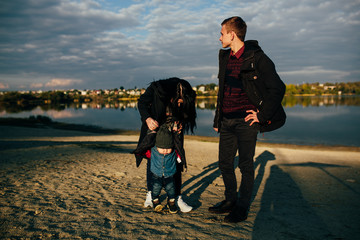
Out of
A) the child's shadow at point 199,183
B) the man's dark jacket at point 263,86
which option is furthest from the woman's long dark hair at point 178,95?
the child's shadow at point 199,183

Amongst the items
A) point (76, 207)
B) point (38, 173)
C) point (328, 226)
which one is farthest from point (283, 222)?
point (38, 173)

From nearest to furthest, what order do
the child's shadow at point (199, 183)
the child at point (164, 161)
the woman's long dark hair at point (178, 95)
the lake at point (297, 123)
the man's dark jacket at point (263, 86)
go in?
1. the man's dark jacket at point (263, 86)
2. the woman's long dark hair at point (178, 95)
3. the child at point (164, 161)
4. the child's shadow at point (199, 183)
5. the lake at point (297, 123)

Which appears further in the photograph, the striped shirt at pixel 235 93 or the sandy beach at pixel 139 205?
the striped shirt at pixel 235 93

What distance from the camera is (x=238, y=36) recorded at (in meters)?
2.96

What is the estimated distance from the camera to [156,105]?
300cm

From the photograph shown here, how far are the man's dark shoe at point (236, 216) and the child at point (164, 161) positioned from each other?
777mm

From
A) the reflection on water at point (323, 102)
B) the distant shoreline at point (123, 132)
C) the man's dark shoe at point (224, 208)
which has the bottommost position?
the distant shoreline at point (123, 132)

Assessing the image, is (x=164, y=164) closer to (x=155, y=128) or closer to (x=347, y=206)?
(x=155, y=128)

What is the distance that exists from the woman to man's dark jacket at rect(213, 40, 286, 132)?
75cm

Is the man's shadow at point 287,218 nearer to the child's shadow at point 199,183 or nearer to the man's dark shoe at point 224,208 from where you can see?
the man's dark shoe at point 224,208

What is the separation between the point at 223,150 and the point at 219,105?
25.4 inches

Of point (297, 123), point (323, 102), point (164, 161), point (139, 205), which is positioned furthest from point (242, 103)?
point (323, 102)

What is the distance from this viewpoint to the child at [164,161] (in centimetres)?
311

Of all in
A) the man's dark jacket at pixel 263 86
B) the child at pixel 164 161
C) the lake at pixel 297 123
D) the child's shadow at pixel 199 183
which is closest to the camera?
the man's dark jacket at pixel 263 86
